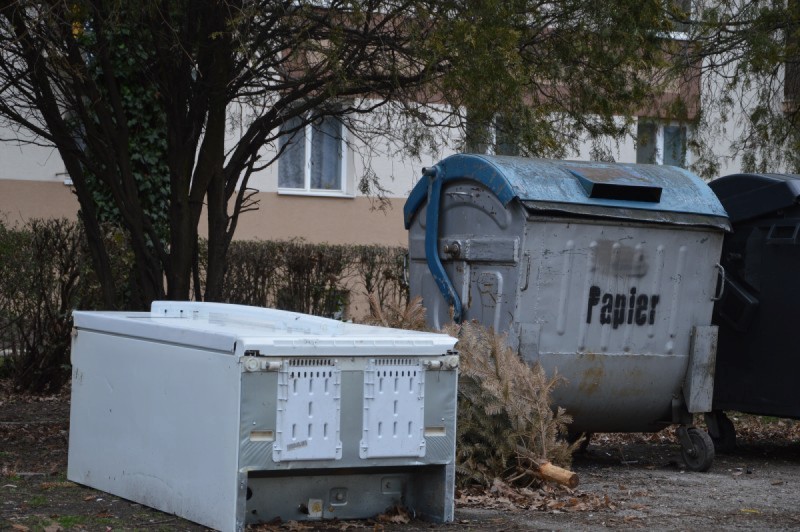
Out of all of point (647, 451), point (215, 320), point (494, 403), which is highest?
point (215, 320)

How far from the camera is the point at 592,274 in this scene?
7.71 meters

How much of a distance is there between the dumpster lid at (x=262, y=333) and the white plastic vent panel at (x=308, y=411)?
0.08 metres

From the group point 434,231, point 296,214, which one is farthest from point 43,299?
point 296,214

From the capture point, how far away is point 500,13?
7.90 metres

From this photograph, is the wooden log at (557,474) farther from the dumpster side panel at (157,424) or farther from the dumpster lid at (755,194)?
the dumpster lid at (755,194)

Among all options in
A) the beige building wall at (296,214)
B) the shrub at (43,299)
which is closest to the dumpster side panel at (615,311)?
the shrub at (43,299)

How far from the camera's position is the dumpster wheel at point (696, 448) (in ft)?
25.7

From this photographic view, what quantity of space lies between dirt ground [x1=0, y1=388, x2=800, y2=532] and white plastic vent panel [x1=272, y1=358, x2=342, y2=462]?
1.42ft

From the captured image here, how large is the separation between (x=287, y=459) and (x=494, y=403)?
1.89 m

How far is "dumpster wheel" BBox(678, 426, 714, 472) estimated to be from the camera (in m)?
7.84

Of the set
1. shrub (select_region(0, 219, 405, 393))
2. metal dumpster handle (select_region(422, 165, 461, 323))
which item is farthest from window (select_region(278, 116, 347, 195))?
metal dumpster handle (select_region(422, 165, 461, 323))

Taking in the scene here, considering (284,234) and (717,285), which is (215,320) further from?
(284,234)

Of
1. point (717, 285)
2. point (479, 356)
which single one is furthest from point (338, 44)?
point (717, 285)

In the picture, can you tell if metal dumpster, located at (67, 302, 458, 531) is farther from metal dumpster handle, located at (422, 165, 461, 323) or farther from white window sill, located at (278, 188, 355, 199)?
white window sill, located at (278, 188, 355, 199)
